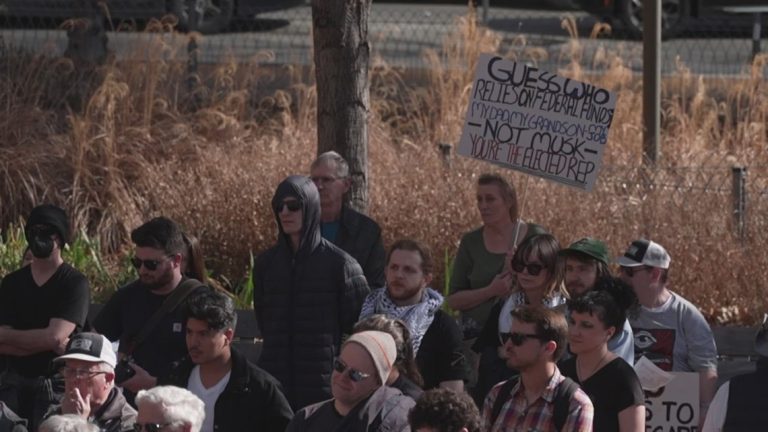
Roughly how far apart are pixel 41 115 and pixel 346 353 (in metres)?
7.09

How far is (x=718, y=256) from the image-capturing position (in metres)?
10.0

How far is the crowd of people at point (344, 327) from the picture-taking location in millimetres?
6316

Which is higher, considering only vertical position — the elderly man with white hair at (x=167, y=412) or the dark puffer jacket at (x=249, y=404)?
the elderly man with white hair at (x=167, y=412)

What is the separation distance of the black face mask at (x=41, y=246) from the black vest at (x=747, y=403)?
321cm

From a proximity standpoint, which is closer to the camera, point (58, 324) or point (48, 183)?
point (58, 324)

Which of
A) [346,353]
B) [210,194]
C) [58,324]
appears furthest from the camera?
[210,194]

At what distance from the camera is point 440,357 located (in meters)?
7.10

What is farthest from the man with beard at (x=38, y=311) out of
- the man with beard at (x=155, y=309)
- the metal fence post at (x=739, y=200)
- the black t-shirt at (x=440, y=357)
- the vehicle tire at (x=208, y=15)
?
the vehicle tire at (x=208, y=15)

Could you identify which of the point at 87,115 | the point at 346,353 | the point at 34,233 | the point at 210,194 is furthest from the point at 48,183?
the point at 346,353

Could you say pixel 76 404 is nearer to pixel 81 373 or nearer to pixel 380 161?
pixel 81 373

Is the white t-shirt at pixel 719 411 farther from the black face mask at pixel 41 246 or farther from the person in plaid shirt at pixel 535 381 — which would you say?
the black face mask at pixel 41 246

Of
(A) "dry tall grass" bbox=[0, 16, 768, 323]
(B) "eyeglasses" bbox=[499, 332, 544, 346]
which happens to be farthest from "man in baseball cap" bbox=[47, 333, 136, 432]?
(A) "dry tall grass" bbox=[0, 16, 768, 323]

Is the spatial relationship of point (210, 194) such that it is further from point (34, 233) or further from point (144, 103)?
point (34, 233)

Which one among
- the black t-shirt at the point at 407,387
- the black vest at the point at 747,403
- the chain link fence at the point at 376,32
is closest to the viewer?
the black vest at the point at 747,403
